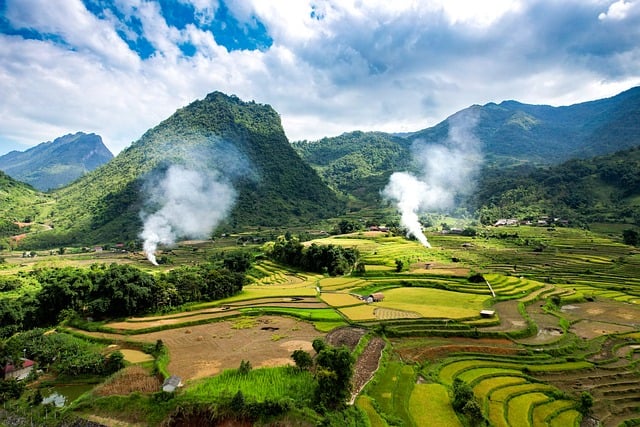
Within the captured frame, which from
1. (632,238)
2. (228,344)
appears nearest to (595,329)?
(228,344)

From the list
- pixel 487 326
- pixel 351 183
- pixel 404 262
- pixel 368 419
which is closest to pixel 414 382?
pixel 368 419

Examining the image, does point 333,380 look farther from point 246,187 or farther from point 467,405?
point 246,187

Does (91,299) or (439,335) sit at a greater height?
(91,299)

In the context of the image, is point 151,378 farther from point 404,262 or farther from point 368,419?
point 404,262

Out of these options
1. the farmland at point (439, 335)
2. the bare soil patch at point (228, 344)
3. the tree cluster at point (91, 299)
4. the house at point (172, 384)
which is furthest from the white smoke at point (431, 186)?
the house at point (172, 384)

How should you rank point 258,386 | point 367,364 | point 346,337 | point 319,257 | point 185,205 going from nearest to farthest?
point 258,386 → point 367,364 → point 346,337 → point 319,257 → point 185,205

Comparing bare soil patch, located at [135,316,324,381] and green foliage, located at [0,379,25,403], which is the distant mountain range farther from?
→ green foliage, located at [0,379,25,403]
